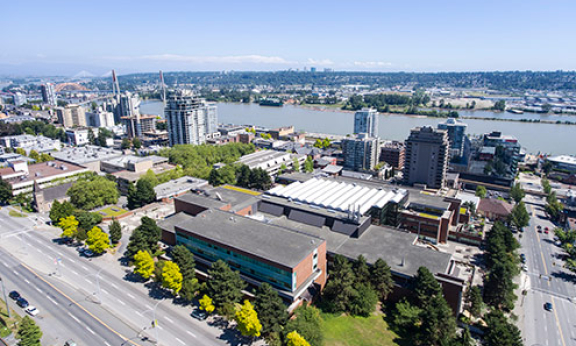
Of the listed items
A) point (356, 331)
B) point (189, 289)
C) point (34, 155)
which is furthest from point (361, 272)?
point (34, 155)

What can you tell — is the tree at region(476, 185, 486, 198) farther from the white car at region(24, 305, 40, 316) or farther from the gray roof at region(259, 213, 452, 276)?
the white car at region(24, 305, 40, 316)

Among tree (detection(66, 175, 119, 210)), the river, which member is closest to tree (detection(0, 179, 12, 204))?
tree (detection(66, 175, 119, 210))

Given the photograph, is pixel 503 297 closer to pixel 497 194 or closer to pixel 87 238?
pixel 497 194

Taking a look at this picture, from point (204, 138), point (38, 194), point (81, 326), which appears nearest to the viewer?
point (81, 326)

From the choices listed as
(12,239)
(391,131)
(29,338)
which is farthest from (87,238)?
(391,131)

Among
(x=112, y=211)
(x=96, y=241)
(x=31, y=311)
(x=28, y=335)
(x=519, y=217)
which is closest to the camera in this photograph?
(x=28, y=335)

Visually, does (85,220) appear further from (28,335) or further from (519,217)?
(519,217)

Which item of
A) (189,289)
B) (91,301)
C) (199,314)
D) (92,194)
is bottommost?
(199,314)
